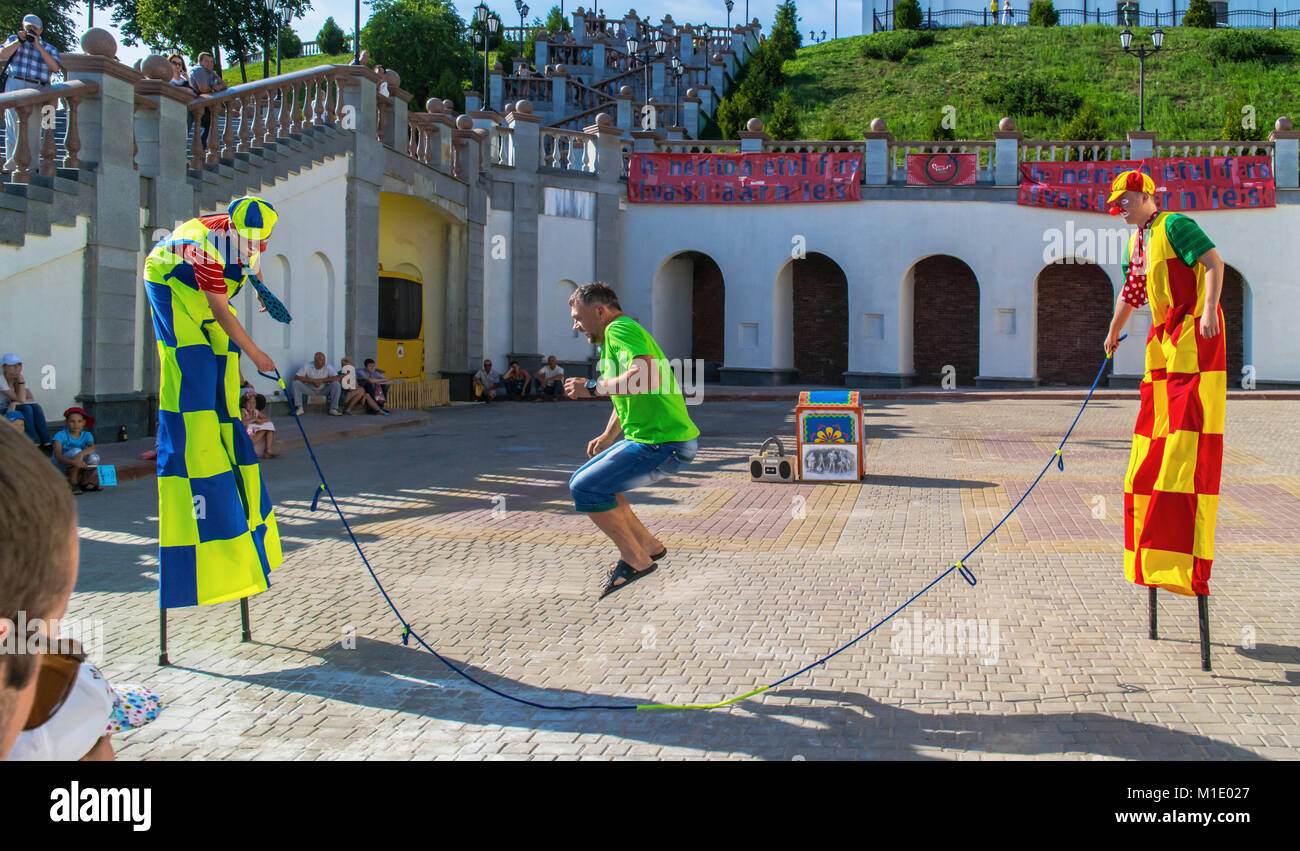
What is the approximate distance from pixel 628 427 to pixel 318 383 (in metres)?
14.5

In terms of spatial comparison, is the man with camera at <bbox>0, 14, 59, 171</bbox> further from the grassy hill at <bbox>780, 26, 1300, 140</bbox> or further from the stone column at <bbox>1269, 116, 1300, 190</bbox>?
the grassy hill at <bbox>780, 26, 1300, 140</bbox>

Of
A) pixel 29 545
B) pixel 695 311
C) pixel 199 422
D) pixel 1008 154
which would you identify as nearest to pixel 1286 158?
pixel 1008 154

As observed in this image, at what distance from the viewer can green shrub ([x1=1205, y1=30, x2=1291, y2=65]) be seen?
52031mm

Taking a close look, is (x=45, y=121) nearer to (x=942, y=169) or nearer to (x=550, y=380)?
(x=550, y=380)

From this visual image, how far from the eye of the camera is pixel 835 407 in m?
12.8

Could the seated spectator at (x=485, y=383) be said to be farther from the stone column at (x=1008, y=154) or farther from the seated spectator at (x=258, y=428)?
the stone column at (x=1008, y=154)

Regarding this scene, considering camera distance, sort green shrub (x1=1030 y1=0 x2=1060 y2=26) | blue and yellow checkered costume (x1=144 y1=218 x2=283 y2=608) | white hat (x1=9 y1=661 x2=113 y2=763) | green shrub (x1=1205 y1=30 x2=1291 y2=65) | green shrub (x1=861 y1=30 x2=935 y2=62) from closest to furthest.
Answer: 1. white hat (x1=9 y1=661 x2=113 y2=763)
2. blue and yellow checkered costume (x1=144 y1=218 x2=283 y2=608)
3. green shrub (x1=1205 y1=30 x2=1291 y2=65)
4. green shrub (x1=861 y1=30 x2=935 y2=62)
5. green shrub (x1=1030 y1=0 x2=1060 y2=26)

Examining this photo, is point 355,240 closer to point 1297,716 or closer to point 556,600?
point 556,600

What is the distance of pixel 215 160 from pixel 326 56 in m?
69.0

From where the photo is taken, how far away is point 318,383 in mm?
19578

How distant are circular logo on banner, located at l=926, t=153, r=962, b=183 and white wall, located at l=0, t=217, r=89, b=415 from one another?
21.7 m

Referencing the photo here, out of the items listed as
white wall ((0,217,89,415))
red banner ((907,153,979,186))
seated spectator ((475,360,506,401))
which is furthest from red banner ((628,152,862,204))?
white wall ((0,217,89,415))

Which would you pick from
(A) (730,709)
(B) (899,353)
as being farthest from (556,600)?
(B) (899,353)
